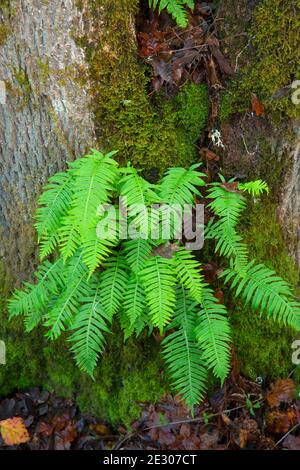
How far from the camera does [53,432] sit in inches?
140

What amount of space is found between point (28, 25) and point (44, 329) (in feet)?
7.20

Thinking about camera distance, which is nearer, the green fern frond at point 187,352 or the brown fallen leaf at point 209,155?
Answer: the green fern frond at point 187,352

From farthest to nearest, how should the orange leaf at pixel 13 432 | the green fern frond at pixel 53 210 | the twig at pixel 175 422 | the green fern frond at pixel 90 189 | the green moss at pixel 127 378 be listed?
the orange leaf at pixel 13 432
the green moss at pixel 127 378
the twig at pixel 175 422
the green fern frond at pixel 53 210
the green fern frond at pixel 90 189

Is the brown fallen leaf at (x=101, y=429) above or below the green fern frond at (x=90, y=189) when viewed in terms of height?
below

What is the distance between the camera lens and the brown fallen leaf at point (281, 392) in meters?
3.32

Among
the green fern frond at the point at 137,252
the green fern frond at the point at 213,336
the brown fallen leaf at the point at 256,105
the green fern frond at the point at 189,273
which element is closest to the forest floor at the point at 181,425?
the green fern frond at the point at 213,336

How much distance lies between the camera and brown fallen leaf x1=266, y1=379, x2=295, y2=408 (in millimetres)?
3318

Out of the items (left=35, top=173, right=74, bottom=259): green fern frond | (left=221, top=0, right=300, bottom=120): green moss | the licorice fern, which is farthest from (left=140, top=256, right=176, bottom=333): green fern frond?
(left=221, top=0, right=300, bottom=120): green moss

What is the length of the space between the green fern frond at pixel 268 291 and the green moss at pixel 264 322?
24 centimetres

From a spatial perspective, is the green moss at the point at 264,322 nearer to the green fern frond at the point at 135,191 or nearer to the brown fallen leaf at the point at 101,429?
the green fern frond at the point at 135,191

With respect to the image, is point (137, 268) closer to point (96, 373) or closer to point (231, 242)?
point (231, 242)

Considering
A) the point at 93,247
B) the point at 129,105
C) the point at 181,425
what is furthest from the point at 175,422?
the point at 129,105
